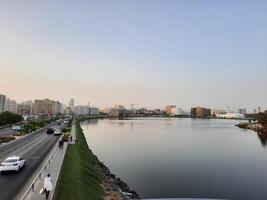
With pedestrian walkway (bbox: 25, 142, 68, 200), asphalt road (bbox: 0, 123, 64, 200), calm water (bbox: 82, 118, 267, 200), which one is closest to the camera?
pedestrian walkway (bbox: 25, 142, 68, 200)

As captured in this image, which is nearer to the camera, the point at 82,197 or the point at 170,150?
the point at 82,197

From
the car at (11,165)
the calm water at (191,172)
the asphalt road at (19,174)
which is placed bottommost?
the calm water at (191,172)

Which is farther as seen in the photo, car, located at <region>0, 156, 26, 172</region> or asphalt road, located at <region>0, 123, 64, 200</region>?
car, located at <region>0, 156, 26, 172</region>

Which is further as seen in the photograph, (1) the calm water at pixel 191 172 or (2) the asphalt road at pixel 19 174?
(1) the calm water at pixel 191 172

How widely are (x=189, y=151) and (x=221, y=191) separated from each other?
25.4 metres

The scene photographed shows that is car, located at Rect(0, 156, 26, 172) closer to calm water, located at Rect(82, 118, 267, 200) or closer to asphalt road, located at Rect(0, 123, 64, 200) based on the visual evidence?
asphalt road, located at Rect(0, 123, 64, 200)

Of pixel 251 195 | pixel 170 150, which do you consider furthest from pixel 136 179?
pixel 170 150

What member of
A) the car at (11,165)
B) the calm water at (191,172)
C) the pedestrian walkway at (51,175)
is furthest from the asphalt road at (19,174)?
the calm water at (191,172)

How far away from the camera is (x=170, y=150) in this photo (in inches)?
2100

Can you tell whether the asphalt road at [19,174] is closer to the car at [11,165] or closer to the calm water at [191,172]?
the car at [11,165]

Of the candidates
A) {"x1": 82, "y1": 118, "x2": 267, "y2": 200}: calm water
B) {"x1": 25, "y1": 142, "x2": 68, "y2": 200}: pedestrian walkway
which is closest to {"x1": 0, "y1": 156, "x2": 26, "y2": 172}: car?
{"x1": 25, "y1": 142, "x2": 68, "y2": 200}: pedestrian walkway

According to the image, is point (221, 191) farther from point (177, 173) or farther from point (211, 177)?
point (177, 173)

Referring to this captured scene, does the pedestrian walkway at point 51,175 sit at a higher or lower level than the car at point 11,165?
lower

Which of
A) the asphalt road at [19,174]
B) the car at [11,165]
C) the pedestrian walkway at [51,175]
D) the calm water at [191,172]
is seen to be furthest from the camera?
the calm water at [191,172]
